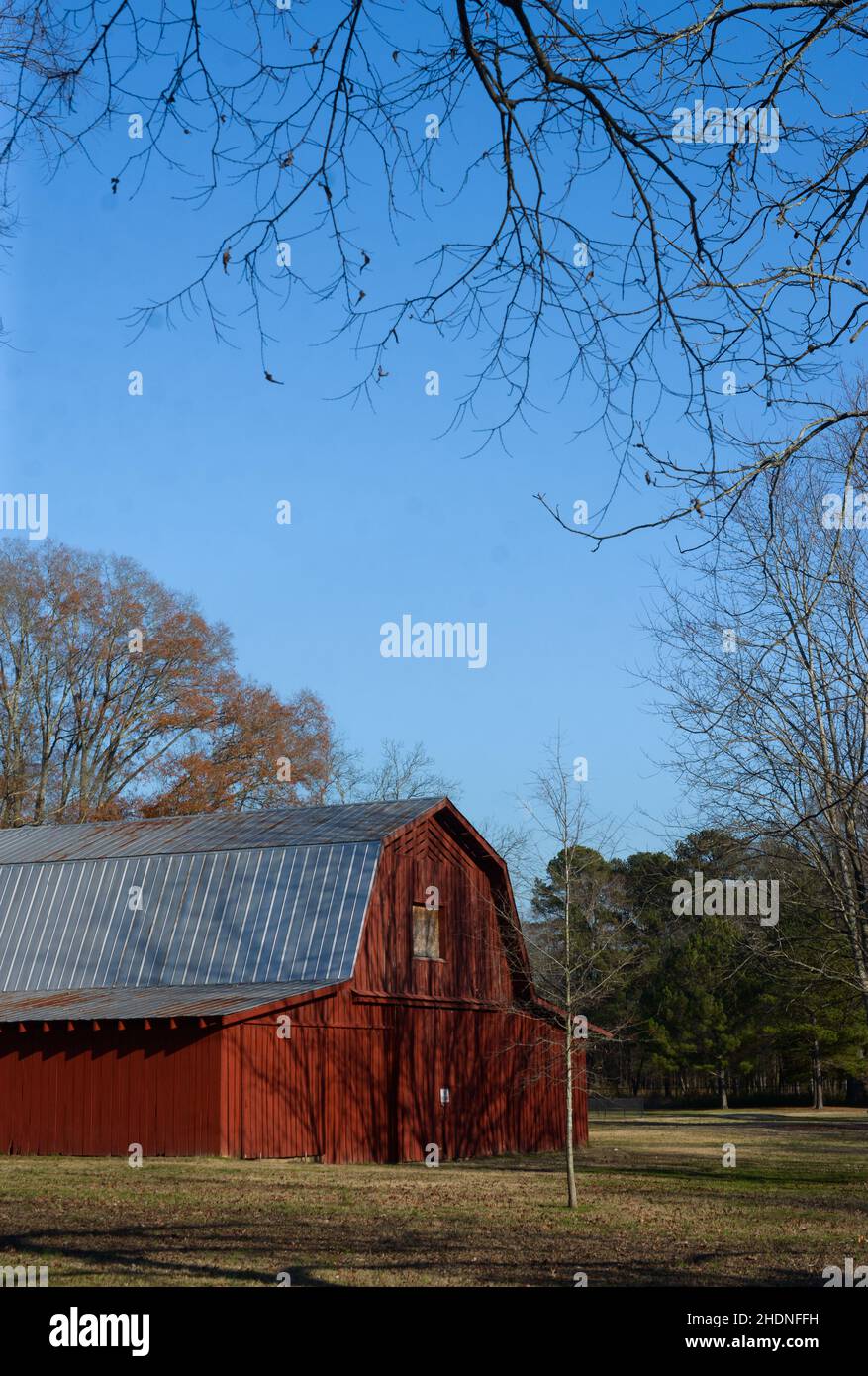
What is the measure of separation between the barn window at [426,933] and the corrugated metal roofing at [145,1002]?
3.57 m

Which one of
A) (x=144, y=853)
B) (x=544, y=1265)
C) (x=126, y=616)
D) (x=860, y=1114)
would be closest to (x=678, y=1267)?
(x=544, y=1265)

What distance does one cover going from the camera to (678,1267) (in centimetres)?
1190

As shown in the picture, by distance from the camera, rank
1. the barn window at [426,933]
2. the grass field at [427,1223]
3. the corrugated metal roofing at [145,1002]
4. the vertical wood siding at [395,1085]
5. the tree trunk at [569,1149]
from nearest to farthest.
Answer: the grass field at [427,1223] → the tree trunk at [569,1149] → the corrugated metal roofing at [145,1002] → the vertical wood siding at [395,1085] → the barn window at [426,933]

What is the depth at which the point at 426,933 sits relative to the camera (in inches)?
1179

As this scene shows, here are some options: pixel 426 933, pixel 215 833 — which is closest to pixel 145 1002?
pixel 215 833

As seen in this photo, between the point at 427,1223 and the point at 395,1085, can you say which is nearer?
the point at 427,1223

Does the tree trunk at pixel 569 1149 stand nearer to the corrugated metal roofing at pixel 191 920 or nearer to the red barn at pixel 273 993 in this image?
the red barn at pixel 273 993

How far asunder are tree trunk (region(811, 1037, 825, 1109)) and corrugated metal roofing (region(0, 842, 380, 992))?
34184mm

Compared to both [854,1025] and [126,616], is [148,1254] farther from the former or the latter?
[854,1025]

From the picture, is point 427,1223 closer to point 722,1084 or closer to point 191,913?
point 191,913

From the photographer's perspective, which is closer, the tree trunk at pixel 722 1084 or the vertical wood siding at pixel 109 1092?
the vertical wood siding at pixel 109 1092

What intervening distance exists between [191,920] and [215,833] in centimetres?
302

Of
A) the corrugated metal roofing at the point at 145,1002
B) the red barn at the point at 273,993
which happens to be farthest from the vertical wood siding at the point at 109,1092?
the corrugated metal roofing at the point at 145,1002

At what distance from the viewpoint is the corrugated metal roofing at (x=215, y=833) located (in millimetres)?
29719
